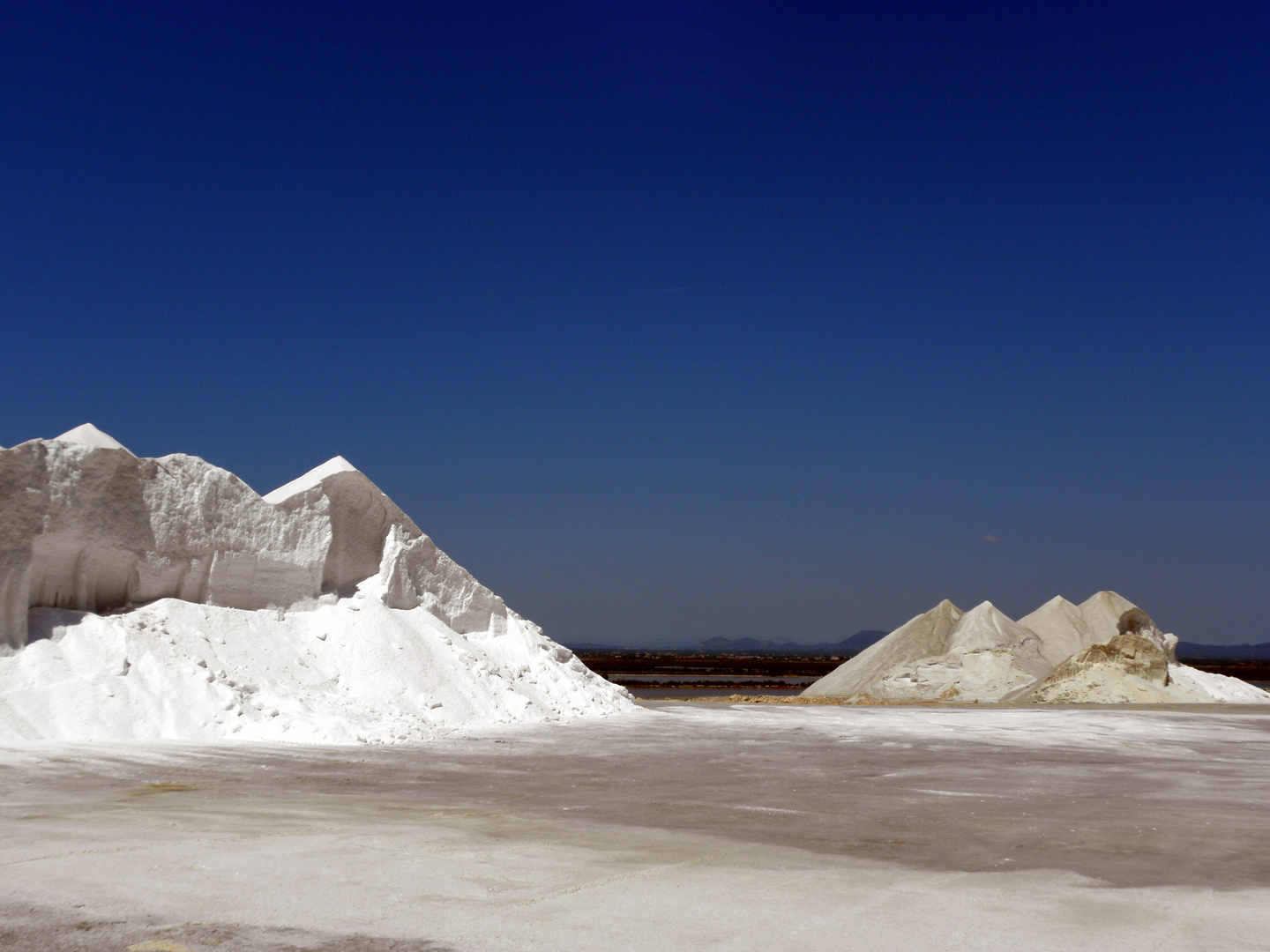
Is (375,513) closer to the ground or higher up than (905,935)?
higher up

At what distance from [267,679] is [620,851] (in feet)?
31.7

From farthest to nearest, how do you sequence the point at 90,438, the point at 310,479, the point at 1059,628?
the point at 1059,628 < the point at 310,479 < the point at 90,438

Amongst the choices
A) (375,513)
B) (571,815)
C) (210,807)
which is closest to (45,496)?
(375,513)

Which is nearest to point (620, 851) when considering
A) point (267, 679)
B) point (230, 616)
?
point (267, 679)

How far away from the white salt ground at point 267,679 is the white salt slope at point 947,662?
706 inches

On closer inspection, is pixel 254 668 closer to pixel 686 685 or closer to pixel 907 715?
pixel 907 715

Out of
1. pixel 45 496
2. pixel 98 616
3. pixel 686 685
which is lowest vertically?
pixel 686 685

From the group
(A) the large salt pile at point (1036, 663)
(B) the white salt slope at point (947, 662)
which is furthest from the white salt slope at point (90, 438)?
(B) the white salt slope at point (947, 662)

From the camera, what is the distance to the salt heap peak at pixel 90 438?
14125 mm

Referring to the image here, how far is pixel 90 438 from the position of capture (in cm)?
1432

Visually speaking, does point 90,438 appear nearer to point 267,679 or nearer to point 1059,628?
point 267,679

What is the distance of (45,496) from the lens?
1349 centimetres

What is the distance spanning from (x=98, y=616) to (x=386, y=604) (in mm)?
5212

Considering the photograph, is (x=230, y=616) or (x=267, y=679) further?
(x=230, y=616)
